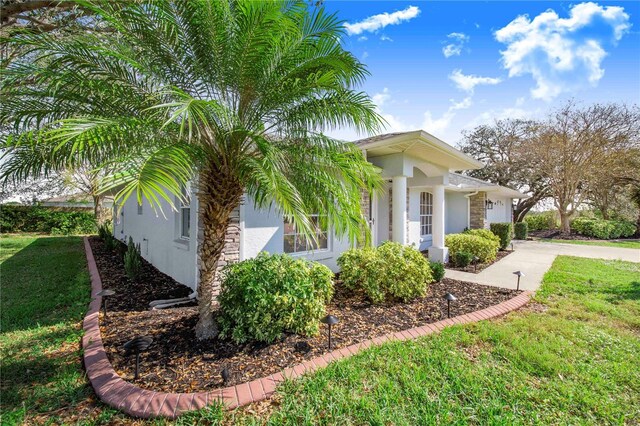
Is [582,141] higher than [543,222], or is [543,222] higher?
[582,141]

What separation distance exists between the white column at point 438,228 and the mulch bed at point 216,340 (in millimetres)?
2836

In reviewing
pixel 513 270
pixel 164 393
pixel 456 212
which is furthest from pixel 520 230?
pixel 164 393

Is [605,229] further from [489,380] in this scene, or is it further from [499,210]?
[489,380]

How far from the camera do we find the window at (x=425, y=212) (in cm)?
1316

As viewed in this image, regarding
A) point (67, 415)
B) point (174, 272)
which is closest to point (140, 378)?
point (67, 415)

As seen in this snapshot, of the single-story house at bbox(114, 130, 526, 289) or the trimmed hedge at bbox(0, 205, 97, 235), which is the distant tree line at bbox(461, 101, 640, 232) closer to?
the single-story house at bbox(114, 130, 526, 289)

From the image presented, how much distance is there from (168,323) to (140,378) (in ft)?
5.11

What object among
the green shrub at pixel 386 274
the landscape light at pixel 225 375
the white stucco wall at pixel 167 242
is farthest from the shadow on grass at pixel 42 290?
the green shrub at pixel 386 274

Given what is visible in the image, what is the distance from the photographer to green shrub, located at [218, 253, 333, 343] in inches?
161

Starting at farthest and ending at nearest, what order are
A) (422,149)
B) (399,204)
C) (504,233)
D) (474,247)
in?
(504,233) < (474,247) < (399,204) < (422,149)

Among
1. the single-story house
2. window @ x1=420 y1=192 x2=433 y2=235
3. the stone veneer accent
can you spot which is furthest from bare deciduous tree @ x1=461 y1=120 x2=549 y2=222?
the single-story house

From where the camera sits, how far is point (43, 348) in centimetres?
416

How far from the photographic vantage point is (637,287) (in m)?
7.46

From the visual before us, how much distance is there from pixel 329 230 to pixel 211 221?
14.4ft
